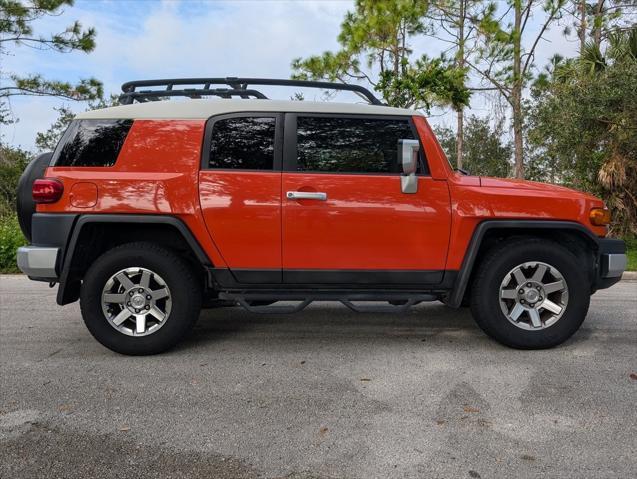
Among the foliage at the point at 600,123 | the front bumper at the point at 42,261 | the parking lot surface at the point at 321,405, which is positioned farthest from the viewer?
the foliage at the point at 600,123

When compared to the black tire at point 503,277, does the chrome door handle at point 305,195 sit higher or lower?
higher

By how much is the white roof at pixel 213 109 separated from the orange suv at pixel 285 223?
0.4 inches

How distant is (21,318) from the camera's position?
4809mm

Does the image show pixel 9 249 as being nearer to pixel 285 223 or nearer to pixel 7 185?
pixel 285 223

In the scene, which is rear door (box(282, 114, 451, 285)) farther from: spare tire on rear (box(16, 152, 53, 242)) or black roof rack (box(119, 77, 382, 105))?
spare tire on rear (box(16, 152, 53, 242))

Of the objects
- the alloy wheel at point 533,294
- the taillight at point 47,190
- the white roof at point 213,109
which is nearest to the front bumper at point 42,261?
the taillight at point 47,190

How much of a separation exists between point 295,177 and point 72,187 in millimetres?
1653

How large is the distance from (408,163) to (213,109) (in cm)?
156

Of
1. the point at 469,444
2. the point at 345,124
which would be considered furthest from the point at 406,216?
the point at 469,444

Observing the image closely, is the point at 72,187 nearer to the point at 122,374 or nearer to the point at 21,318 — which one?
the point at 122,374

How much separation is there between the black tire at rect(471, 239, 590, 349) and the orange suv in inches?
0.4

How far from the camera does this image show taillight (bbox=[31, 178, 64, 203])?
3453 mm

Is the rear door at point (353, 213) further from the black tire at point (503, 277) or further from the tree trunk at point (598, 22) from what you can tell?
the tree trunk at point (598, 22)

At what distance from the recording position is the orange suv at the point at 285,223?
138 inches
